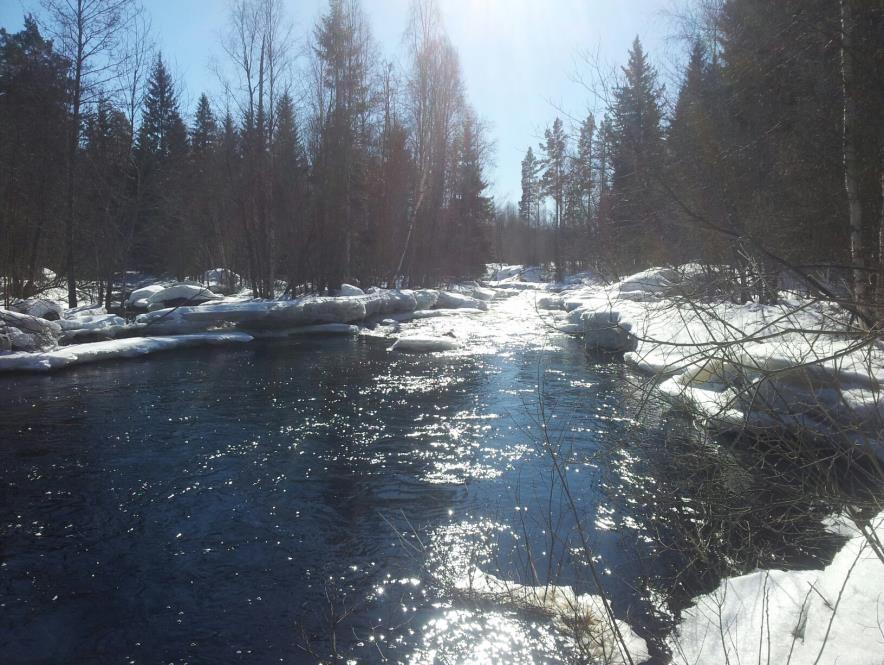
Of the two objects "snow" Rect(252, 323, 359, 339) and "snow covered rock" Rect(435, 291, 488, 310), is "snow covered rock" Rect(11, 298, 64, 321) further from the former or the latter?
"snow covered rock" Rect(435, 291, 488, 310)

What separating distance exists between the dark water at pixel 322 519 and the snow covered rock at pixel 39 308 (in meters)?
5.59

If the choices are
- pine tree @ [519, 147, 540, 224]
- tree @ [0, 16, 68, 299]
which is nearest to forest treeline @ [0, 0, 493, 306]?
tree @ [0, 16, 68, 299]

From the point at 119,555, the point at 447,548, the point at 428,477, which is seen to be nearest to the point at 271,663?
the point at 447,548

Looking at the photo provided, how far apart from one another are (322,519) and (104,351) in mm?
9764

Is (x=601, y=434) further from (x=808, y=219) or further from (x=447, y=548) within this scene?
(x=808, y=219)

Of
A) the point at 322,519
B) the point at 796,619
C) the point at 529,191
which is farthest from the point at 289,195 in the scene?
the point at 529,191

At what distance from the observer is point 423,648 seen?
335 cm

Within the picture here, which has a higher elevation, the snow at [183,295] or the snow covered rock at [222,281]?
the snow covered rock at [222,281]

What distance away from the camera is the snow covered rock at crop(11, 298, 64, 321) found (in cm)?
1416

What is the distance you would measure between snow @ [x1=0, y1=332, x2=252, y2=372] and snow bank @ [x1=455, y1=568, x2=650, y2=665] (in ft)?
35.9

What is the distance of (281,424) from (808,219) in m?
9.59

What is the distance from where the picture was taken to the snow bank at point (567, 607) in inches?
126

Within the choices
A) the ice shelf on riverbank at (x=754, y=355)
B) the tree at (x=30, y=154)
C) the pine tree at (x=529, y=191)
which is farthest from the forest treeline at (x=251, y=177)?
the pine tree at (x=529, y=191)

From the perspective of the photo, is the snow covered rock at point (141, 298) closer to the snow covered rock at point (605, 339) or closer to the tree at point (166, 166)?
the tree at point (166, 166)
